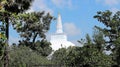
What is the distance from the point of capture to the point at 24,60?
63.4 m

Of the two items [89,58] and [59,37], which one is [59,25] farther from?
[89,58]

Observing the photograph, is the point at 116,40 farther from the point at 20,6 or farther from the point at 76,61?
the point at 20,6

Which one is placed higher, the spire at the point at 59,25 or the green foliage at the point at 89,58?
the spire at the point at 59,25

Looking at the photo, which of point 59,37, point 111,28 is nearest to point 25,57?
point 111,28

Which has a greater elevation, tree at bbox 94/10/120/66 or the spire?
the spire

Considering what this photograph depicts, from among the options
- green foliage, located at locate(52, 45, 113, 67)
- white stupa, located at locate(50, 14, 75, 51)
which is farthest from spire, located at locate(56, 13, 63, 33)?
green foliage, located at locate(52, 45, 113, 67)

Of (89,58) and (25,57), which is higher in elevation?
(25,57)

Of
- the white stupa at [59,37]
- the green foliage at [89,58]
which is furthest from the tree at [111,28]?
the white stupa at [59,37]

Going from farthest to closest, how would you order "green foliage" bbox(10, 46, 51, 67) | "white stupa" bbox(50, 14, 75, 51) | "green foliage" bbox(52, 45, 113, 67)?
"white stupa" bbox(50, 14, 75, 51), "green foliage" bbox(10, 46, 51, 67), "green foliage" bbox(52, 45, 113, 67)

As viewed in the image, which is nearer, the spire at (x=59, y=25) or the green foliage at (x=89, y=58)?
the green foliage at (x=89, y=58)

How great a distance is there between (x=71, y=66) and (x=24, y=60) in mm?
11645

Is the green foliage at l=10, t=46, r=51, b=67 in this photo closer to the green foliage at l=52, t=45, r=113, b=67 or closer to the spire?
the green foliage at l=52, t=45, r=113, b=67

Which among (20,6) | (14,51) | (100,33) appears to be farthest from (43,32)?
(20,6)

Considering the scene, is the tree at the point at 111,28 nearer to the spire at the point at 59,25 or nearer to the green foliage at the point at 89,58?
the green foliage at the point at 89,58
